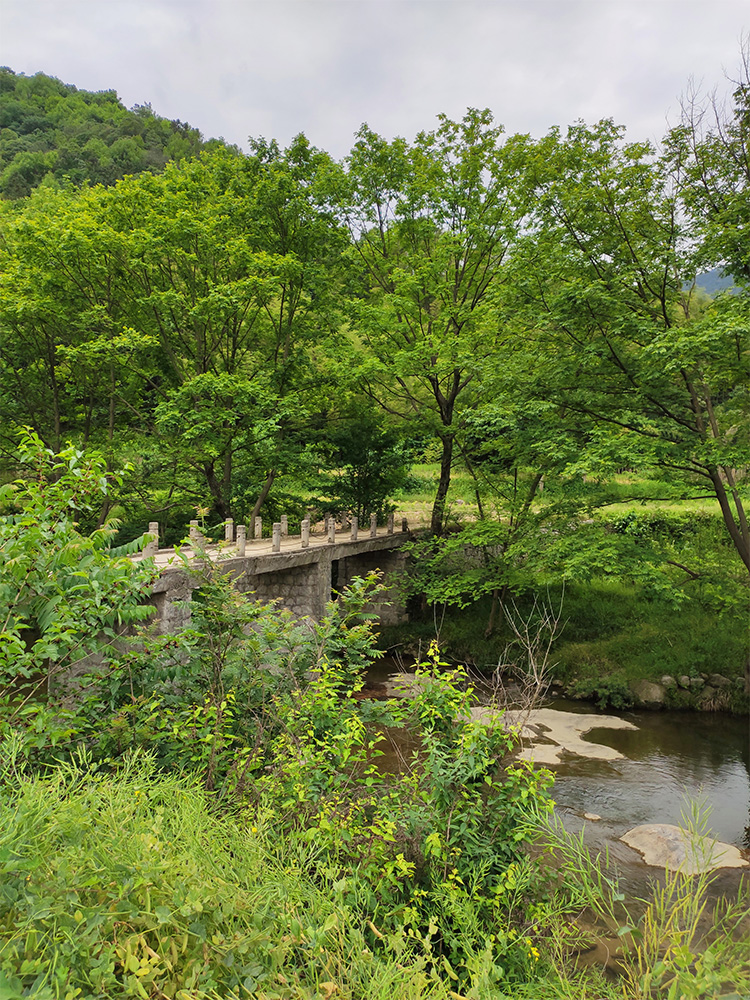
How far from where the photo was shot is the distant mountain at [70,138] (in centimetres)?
4231

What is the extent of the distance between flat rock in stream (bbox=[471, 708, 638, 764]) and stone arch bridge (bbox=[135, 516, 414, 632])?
13.7 feet

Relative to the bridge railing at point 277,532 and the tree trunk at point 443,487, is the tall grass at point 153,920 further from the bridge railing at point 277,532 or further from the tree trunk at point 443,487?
the tree trunk at point 443,487

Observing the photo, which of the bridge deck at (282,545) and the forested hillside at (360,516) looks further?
the bridge deck at (282,545)

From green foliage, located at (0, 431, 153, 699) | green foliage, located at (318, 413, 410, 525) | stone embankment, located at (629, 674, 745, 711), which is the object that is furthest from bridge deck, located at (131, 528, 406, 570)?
stone embankment, located at (629, 674, 745, 711)

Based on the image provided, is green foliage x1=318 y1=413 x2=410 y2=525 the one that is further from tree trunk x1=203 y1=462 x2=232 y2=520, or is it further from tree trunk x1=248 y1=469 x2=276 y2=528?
tree trunk x1=203 y1=462 x2=232 y2=520

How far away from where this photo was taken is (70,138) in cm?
5331

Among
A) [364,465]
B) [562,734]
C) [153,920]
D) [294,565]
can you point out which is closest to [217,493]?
[294,565]

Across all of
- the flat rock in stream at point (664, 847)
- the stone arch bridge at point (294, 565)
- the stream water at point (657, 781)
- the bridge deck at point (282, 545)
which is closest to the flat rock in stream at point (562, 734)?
the stream water at point (657, 781)

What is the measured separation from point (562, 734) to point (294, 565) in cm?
700

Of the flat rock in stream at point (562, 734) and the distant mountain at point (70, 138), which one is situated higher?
the distant mountain at point (70, 138)

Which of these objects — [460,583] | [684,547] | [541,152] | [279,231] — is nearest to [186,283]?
[279,231]

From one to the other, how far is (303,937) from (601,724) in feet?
40.0

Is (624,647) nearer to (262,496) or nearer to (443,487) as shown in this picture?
(443,487)

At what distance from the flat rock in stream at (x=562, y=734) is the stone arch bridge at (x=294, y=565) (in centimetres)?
418
